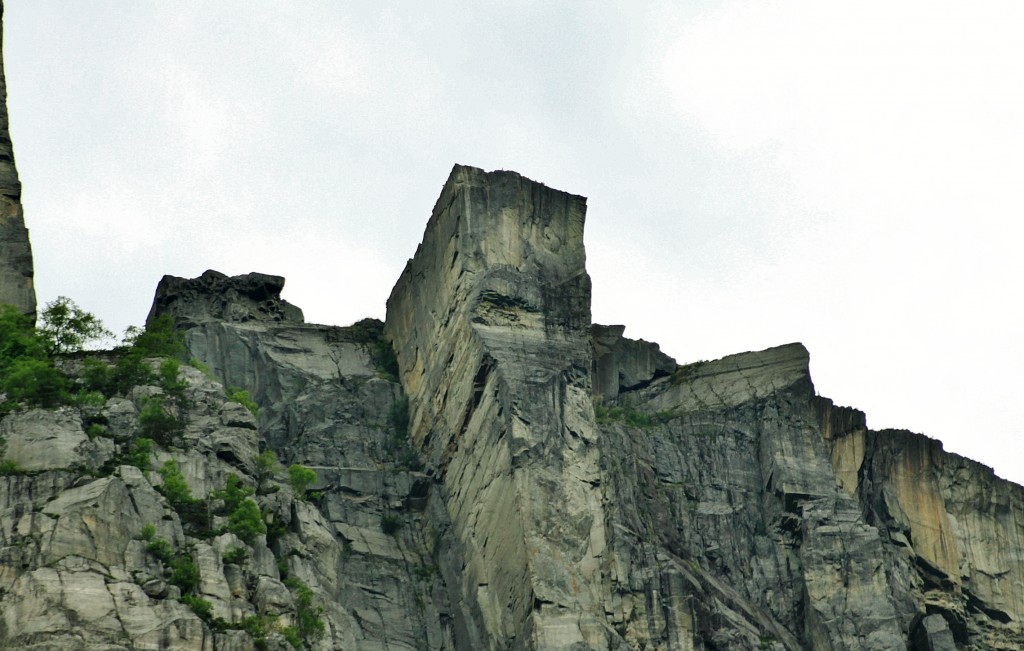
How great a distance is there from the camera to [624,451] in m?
96.4

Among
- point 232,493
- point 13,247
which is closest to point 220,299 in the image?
point 13,247

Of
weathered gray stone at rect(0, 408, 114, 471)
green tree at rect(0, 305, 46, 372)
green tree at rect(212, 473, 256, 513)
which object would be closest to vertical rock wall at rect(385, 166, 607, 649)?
green tree at rect(212, 473, 256, 513)

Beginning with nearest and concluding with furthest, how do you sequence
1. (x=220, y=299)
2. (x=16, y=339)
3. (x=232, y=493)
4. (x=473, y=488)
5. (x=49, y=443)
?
(x=49, y=443), (x=232, y=493), (x=16, y=339), (x=473, y=488), (x=220, y=299)

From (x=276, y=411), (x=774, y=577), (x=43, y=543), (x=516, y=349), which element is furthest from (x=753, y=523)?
(x=43, y=543)

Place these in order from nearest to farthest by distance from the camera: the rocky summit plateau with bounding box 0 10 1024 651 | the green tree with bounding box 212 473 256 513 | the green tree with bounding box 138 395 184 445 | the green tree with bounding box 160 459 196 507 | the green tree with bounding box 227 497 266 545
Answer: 1. the rocky summit plateau with bounding box 0 10 1024 651
2. the green tree with bounding box 227 497 266 545
3. the green tree with bounding box 160 459 196 507
4. the green tree with bounding box 212 473 256 513
5. the green tree with bounding box 138 395 184 445

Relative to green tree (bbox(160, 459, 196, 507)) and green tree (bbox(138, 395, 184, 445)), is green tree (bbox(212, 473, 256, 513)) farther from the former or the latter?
green tree (bbox(138, 395, 184, 445))

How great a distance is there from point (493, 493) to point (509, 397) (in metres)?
3.64

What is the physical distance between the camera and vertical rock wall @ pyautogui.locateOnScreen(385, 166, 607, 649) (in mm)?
87438

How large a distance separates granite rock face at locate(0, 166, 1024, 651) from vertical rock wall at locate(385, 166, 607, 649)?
0.12 metres

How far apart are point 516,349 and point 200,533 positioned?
1726 centimetres

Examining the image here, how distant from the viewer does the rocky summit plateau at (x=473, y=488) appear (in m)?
79.9

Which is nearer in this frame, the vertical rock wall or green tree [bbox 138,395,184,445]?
green tree [bbox 138,395,184,445]

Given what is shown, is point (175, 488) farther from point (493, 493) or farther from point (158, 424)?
point (493, 493)

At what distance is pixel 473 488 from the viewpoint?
92.1 metres
